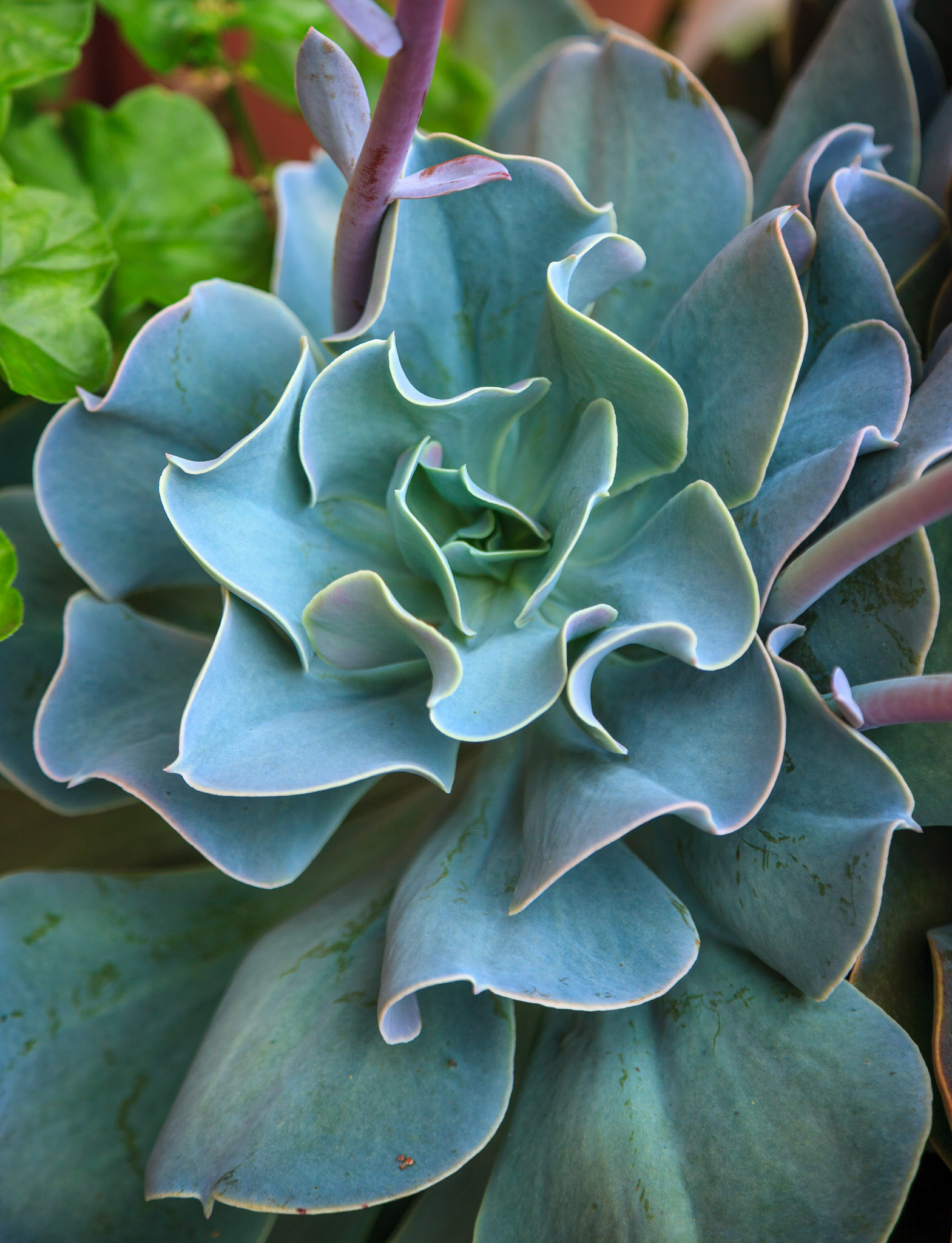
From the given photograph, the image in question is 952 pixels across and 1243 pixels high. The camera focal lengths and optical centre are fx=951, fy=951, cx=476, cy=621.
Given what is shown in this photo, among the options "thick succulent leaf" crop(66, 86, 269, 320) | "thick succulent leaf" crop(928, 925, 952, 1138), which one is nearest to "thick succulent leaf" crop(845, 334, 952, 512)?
"thick succulent leaf" crop(928, 925, 952, 1138)

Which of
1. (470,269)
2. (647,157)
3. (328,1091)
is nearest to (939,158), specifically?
(647,157)

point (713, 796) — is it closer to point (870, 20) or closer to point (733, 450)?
point (733, 450)

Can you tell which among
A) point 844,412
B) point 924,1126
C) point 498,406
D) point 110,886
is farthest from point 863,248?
point 110,886

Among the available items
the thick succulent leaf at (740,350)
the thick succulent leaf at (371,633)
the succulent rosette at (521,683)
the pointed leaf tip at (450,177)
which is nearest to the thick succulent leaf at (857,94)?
the succulent rosette at (521,683)

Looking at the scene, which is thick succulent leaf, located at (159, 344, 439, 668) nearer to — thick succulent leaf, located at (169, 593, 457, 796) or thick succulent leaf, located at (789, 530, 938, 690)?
thick succulent leaf, located at (169, 593, 457, 796)

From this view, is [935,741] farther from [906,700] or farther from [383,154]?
[383,154]

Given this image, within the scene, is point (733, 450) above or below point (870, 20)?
below

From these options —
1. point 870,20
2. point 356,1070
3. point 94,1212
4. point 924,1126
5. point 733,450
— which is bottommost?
point 94,1212
